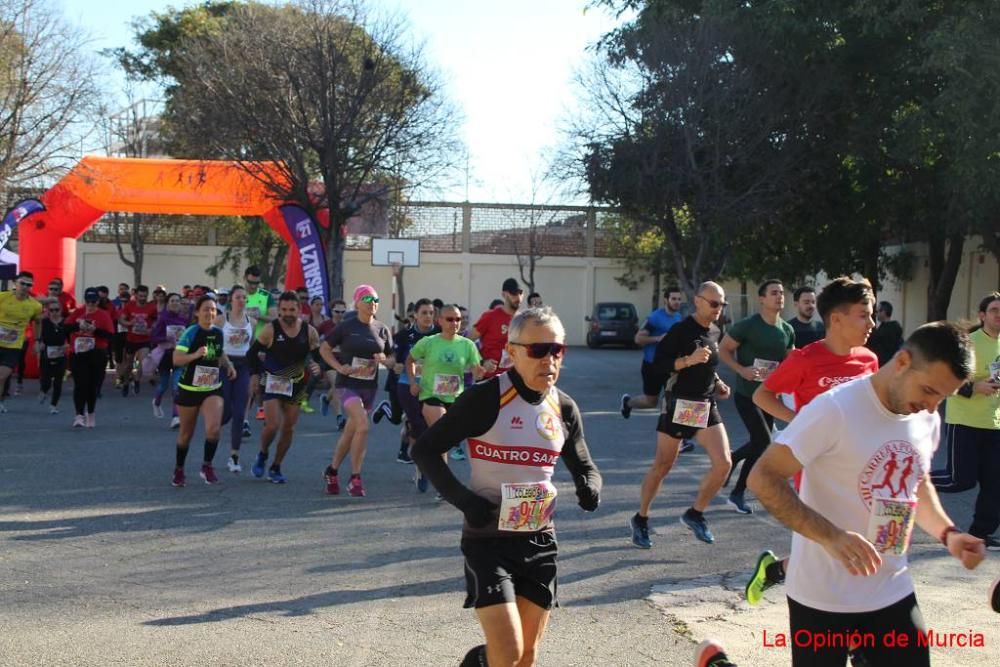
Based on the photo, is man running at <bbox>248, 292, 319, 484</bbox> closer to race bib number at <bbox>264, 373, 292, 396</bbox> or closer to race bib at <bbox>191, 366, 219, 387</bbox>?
race bib number at <bbox>264, 373, 292, 396</bbox>

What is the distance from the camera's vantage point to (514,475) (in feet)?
14.7

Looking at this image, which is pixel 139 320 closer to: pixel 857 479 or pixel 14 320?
pixel 14 320

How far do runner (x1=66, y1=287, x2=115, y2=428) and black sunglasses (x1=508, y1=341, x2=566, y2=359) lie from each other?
11.7m

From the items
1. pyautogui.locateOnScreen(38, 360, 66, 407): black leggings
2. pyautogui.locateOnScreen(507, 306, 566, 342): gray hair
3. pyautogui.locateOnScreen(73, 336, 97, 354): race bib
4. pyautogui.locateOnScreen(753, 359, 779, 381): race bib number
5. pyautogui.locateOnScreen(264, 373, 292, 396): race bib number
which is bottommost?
pyautogui.locateOnScreen(38, 360, 66, 407): black leggings

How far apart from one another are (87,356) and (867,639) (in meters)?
13.2

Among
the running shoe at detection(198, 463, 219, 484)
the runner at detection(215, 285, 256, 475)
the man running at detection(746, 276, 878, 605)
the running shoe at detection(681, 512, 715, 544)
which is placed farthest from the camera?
the runner at detection(215, 285, 256, 475)

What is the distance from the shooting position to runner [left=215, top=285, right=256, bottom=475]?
462 inches

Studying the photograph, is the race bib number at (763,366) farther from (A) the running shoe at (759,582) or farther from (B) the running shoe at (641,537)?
(A) the running shoe at (759,582)

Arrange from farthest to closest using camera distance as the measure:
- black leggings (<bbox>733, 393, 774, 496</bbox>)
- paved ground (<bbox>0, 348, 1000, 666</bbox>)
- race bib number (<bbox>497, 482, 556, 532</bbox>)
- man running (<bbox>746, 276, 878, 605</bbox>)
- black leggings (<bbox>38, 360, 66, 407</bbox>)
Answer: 1. black leggings (<bbox>38, 360, 66, 407</bbox>)
2. black leggings (<bbox>733, 393, 774, 496</bbox>)
3. paved ground (<bbox>0, 348, 1000, 666</bbox>)
4. man running (<bbox>746, 276, 878, 605</bbox>)
5. race bib number (<bbox>497, 482, 556, 532</bbox>)

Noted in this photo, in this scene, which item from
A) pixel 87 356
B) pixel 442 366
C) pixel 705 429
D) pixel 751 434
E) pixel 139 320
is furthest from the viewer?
pixel 139 320

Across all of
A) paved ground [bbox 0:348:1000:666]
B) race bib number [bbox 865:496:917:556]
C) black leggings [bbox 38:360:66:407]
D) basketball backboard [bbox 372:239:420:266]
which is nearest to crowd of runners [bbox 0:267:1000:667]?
race bib number [bbox 865:496:917:556]

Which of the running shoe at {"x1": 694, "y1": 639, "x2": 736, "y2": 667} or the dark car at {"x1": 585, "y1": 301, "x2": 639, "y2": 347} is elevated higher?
the dark car at {"x1": 585, "y1": 301, "x2": 639, "y2": 347}

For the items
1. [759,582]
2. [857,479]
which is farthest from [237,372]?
[857,479]

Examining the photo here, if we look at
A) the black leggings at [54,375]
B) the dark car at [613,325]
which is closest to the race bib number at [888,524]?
the black leggings at [54,375]
